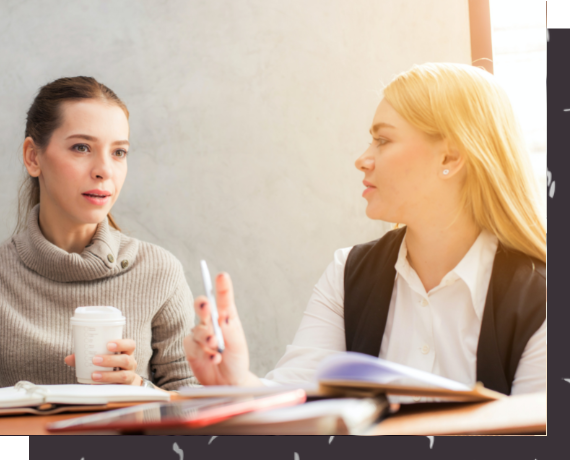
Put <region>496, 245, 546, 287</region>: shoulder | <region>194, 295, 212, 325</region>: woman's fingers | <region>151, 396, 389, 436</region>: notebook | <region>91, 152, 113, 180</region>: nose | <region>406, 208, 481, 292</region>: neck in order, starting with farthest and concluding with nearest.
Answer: <region>91, 152, 113, 180</region>: nose → <region>406, 208, 481, 292</region>: neck → <region>496, 245, 546, 287</region>: shoulder → <region>194, 295, 212, 325</region>: woman's fingers → <region>151, 396, 389, 436</region>: notebook

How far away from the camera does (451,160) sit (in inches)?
37.9

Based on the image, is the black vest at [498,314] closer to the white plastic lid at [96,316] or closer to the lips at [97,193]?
the white plastic lid at [96,316]

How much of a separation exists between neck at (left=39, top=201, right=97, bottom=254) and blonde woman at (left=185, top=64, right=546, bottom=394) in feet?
1.73

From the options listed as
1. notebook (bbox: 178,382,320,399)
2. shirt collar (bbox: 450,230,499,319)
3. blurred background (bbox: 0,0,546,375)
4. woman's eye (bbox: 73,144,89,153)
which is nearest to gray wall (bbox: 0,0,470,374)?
blurred background (bbox: 0,0,546,375)

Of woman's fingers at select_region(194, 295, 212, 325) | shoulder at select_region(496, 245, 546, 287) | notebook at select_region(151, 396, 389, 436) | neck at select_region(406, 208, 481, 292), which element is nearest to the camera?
notebook at select_region(151, 396, 389, 436)

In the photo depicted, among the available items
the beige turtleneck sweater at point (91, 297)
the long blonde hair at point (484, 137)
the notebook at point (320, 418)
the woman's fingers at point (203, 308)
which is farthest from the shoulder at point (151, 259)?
the long blonde hair at point (484, 137)

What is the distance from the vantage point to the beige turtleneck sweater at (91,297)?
1059 mm

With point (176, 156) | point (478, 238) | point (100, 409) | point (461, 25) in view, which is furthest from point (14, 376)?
point (461, 25)

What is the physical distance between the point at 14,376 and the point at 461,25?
1171 mm

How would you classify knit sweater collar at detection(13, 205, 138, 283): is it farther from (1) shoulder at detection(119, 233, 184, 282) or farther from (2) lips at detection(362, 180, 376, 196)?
(2) lips at detection(362, 180, 376, 196)

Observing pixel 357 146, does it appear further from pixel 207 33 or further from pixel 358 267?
pixel 207 33

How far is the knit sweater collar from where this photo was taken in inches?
43.4

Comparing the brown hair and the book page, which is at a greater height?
Result: the brown hair

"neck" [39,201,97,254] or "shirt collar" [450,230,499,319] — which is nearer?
"shirt collar" [450,230,499,319]
